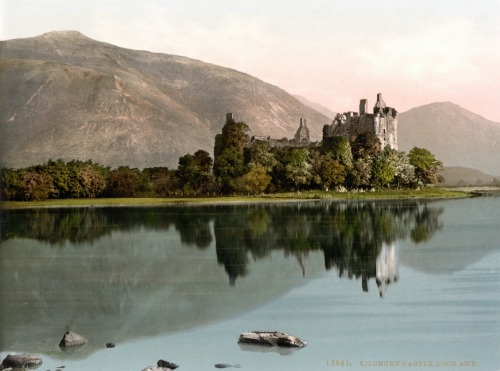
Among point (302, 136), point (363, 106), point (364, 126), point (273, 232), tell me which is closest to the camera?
point (273, 232)

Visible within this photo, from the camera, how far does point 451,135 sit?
112812 millimetres

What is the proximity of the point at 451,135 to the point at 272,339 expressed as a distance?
334 feet

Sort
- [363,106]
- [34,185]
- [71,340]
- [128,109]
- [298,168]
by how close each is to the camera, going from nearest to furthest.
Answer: [71,340] → [34,185] → [298,168] → [363,106] → [128,109]

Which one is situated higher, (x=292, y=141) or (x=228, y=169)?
(x=292, y=141)

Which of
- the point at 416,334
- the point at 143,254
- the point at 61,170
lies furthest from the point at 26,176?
the point at 416,334

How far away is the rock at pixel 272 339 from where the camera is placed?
15.5 metres

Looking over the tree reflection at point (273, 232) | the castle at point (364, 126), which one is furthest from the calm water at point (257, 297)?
the castle at point (364, 126)

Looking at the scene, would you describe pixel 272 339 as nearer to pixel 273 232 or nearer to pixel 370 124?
pixel 273 232

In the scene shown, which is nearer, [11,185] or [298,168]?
[11,185]

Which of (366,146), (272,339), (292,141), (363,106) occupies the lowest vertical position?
(272,339)

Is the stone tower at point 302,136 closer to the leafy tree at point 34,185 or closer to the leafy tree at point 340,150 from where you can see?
the leafy tree at point 340,150

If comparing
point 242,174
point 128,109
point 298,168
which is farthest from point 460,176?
point 128,109

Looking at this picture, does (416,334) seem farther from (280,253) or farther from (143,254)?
(143,254)

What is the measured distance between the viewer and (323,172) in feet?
283
